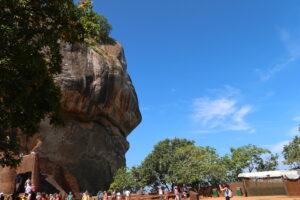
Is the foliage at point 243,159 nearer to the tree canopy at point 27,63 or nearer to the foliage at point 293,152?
the foliage at point 293,152

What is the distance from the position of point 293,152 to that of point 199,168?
46.6 feet

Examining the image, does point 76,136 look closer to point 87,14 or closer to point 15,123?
point 87,14

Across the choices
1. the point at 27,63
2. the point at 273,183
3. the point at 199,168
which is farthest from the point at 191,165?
the point at 27,63

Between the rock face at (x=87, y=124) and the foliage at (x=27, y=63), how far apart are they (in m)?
22.6

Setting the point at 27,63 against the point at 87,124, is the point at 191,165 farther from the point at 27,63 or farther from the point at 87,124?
the point at 27,63

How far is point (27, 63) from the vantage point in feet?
22.0

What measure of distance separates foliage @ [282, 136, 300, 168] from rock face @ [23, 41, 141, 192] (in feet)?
82.6

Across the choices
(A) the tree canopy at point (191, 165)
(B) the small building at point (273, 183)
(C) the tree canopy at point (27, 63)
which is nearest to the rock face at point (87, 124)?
(A) the tree canopy at point (191, 165)

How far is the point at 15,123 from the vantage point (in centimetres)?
757

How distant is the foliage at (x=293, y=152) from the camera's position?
114 ft

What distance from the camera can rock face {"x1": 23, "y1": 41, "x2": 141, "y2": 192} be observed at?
103 feet

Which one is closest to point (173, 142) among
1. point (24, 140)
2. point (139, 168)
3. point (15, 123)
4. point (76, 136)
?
point (139, 168)

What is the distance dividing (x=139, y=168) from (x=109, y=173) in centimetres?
874

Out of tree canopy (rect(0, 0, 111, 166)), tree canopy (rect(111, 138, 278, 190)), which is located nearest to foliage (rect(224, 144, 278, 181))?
tree canopy (rect(111, 138, 278, 190))
